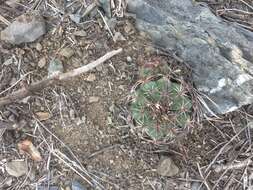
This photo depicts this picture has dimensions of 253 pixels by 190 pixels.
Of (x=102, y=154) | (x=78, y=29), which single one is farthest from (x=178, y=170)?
(x=78, y=29)

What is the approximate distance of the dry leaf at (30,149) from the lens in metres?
2.47

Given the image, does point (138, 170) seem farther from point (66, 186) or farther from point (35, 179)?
point (35, 179)

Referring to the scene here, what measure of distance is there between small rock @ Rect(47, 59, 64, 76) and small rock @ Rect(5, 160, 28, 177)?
53 centimetres

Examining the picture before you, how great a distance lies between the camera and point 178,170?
2.49 m

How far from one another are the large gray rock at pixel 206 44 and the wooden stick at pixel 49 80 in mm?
340

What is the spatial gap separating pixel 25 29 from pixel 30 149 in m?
0.68

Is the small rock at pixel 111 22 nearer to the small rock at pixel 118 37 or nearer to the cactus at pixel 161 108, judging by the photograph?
the small rock at pixel 118 37

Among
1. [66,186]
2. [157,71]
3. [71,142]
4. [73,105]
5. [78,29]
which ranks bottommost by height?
[66,186]

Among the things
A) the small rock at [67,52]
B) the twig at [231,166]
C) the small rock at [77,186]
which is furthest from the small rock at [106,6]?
the twig at [231,166]

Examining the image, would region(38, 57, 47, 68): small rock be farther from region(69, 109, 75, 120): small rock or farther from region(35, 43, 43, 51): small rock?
region(69, 109, 75, 120): small rock

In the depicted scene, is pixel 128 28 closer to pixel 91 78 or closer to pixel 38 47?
pixel 91 78

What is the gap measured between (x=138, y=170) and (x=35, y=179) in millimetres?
583

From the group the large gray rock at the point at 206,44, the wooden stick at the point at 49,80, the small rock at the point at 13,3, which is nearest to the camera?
the wooden stick at the point at 49,80

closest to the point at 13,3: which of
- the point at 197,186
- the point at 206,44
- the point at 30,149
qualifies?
the point at 30,149
